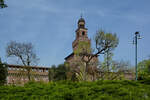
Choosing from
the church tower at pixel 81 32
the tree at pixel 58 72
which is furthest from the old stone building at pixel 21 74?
the church tower at pixel 81 32

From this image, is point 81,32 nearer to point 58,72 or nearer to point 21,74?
point 58,72

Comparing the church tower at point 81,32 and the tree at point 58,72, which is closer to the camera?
the tree at point 58,72

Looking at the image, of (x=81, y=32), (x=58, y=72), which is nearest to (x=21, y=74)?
(x=58, y=72)

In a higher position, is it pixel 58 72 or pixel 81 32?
pixel 81 32

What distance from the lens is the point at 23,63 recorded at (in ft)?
98.8

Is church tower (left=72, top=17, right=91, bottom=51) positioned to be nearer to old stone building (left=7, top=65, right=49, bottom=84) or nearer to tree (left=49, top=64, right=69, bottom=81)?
old stone building (left=7, top=65, right=49, bottom=84)

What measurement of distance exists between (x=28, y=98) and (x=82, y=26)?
47876mm

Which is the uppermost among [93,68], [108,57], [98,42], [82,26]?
[82,26]

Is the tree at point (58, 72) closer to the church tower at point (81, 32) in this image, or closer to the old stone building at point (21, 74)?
the old stone building at point (21, 74)

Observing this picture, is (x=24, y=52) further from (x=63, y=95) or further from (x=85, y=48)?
(x=63, y=95)

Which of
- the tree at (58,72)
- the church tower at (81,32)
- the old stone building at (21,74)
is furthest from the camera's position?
the church tower at (81,32)

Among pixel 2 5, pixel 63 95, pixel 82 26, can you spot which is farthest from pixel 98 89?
pixel 82 26

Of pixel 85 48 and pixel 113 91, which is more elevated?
pixel 85 48

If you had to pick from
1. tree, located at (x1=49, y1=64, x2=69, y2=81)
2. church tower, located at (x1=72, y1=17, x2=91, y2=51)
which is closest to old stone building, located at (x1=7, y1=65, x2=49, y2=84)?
tree, located at (x1=49, y1=64, x2=69, y2=81)
